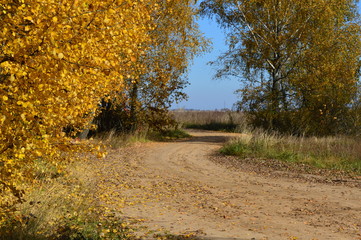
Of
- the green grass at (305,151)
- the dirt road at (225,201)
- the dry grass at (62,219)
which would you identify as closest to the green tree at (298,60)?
the green grass at (305,151)

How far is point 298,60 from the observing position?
856 inches

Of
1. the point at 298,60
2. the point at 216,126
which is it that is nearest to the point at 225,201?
the point at 298,60

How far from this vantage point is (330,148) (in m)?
16.0

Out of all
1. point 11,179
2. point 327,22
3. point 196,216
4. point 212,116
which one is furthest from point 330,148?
point 212,116

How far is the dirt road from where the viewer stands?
708 centimetres

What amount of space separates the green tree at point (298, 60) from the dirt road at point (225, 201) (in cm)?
818

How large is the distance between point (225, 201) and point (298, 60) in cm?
1403

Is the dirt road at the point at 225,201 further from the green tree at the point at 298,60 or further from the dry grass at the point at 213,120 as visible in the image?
the dry grass at the point at 213,120

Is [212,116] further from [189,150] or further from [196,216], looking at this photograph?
[196,216]

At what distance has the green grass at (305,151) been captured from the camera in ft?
46.3

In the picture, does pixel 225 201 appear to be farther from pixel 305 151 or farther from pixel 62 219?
pixel 305 151

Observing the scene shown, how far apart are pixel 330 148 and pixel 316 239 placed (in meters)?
10.1

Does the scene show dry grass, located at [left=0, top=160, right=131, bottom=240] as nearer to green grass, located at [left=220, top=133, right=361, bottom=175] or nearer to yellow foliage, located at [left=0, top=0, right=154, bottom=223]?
yellow foliage, located at [left=0, top=0, right=154, bottom=223]

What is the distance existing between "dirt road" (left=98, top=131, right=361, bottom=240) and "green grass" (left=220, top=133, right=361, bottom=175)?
1.95 meters
